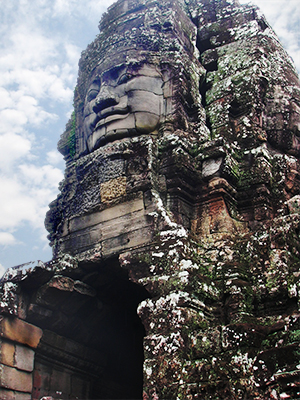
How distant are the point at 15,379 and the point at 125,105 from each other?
4.14m

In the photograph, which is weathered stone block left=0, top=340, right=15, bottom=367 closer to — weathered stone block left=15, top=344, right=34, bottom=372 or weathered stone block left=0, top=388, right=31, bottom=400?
weathered stone block left=15, top=344, right=34, bottom=372

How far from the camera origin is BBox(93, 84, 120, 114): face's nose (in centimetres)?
748

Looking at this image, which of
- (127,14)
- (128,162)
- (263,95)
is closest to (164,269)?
(128,162)

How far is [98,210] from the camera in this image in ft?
22.9

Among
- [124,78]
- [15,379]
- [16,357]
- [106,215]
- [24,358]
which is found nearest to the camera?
[15,379]

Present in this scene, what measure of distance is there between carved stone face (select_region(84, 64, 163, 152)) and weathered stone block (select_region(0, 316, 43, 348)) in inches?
112

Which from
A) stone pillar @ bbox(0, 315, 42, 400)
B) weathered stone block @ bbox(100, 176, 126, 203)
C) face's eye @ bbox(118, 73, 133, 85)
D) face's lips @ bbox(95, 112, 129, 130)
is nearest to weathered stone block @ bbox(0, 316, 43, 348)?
stone pillar @ bbox(0, 315, 42, 400)

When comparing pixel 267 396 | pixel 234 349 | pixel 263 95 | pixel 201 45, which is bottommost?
pixel 267 396

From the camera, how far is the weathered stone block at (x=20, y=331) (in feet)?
20.7

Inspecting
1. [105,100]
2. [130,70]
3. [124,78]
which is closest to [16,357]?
[105,100]

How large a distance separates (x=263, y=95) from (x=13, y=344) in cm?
539

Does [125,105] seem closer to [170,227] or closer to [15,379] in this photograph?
[170,227]

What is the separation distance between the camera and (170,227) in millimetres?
6094

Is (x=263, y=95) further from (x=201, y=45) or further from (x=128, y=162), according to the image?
(x=128, y=162)
